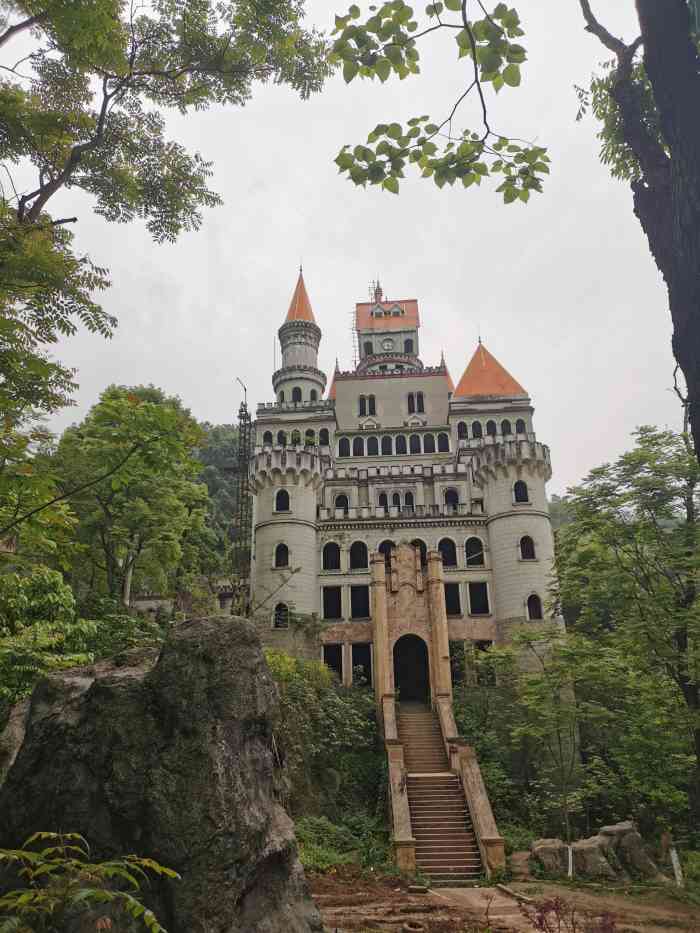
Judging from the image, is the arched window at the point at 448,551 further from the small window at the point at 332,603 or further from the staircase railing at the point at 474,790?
the staircase railing at the point at 474,790

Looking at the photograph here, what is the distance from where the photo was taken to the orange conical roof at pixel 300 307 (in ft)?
162

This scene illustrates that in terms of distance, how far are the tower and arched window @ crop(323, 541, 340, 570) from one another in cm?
1355

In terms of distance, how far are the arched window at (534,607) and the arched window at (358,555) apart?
7.74m

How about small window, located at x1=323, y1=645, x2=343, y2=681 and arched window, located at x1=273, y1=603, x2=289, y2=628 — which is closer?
arched window, located at x1=273, y1=603, x2=289, y2=628

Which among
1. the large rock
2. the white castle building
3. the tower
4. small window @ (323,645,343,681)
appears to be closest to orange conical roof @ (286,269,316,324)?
the tower

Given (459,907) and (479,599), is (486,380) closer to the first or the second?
(479,599)

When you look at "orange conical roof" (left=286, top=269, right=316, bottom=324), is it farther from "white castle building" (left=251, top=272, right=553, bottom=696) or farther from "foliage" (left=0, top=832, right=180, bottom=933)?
"foliage" (left=0, top=832, right=180, bottom=933)

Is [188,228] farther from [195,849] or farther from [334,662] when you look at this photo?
[334,662]

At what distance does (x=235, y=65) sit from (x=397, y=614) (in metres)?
21.2

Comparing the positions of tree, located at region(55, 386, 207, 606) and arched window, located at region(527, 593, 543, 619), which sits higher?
tree, located at region(55, 386, 207, 606)

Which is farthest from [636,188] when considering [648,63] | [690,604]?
[690,604]

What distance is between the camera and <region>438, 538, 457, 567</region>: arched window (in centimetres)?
3338

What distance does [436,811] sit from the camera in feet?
63.4

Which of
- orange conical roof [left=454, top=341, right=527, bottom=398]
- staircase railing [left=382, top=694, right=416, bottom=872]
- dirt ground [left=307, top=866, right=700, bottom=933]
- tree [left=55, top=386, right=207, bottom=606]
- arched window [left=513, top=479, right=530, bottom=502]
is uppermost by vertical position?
orange conical roof [left=454, top=341, right=527, bottom=398]
